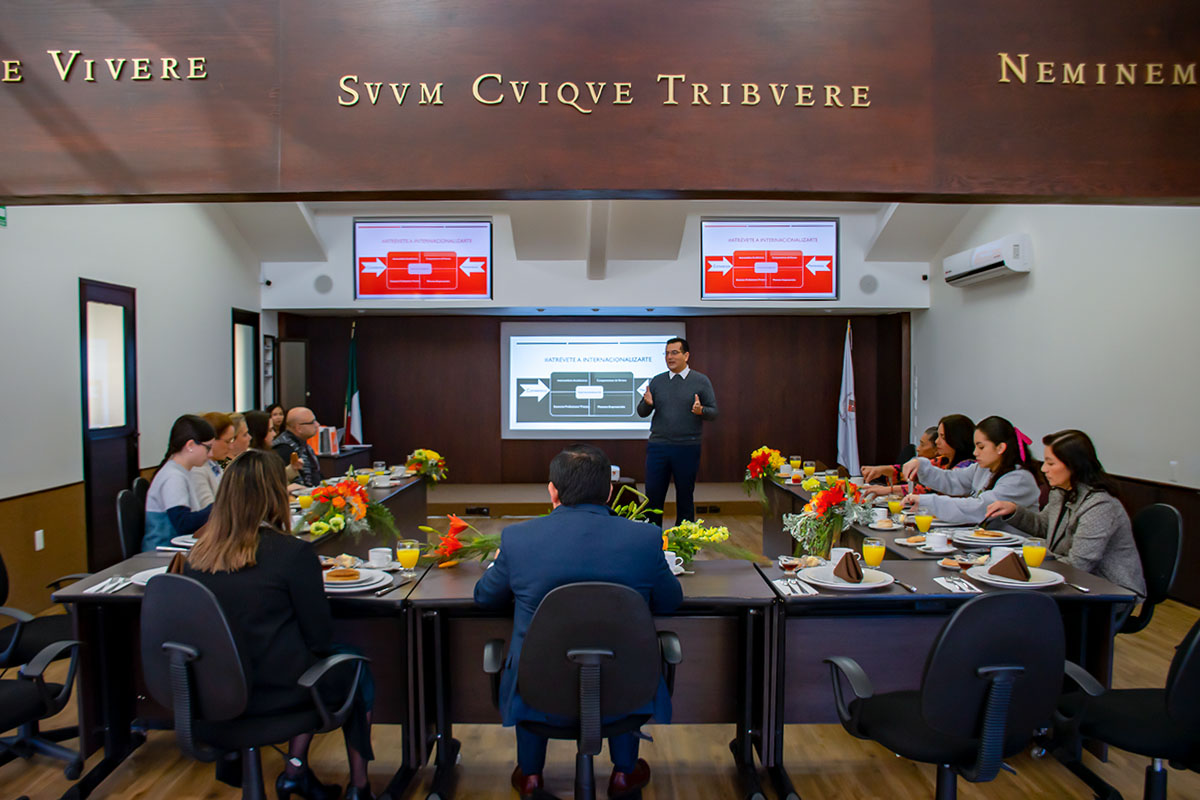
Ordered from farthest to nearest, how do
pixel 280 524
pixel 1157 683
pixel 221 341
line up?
pixel 221 341, pixel 1157 683, pixel 280 524

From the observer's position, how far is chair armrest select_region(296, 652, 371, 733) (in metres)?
2.04

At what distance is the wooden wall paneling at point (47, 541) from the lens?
4.16m

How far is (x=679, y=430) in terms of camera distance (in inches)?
220

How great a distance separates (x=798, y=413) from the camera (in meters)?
8.79

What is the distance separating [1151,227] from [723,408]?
4.72 m

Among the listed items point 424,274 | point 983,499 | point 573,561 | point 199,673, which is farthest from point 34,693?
point 424,274

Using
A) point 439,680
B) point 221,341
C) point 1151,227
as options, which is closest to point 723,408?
point 1151,227

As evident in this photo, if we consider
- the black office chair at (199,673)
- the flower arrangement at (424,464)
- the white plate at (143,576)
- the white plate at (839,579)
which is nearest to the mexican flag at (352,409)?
the flower arrangement at (424,464)

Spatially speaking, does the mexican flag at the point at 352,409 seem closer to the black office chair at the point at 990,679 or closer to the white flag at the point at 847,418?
the white flag at the point at 847,418

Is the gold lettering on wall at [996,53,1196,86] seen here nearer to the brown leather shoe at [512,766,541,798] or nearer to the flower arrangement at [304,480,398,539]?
the brown leather shoe at [512,766,541,798]

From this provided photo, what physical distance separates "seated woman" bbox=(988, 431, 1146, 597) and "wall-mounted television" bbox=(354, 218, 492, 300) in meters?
5.65

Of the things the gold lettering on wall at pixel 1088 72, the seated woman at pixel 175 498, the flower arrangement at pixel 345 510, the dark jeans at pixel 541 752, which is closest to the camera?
the gold lettering on wall at pixel 1088 72

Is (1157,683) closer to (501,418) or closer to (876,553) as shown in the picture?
(876,553)

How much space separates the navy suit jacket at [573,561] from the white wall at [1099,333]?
160 inches
